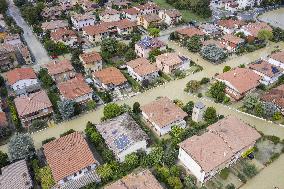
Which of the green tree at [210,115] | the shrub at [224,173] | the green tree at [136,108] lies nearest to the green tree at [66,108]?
the green tree at [136,108]

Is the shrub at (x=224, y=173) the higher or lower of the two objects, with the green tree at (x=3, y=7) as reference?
lower

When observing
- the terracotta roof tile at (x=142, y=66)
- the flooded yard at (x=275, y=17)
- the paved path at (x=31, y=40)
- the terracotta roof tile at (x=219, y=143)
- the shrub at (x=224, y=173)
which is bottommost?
the flooded yard at (x=275, y=17)

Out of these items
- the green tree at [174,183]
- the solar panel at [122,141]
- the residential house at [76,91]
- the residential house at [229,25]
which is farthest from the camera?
the residential house at [229,25]

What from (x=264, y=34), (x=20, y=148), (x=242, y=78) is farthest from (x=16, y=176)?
(x=264, y=34)

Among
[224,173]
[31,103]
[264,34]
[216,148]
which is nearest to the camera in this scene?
[216,148]

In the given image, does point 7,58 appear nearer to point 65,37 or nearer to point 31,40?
point 31,40

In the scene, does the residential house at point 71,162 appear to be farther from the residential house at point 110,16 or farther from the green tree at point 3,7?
the green tree at point 3,7
